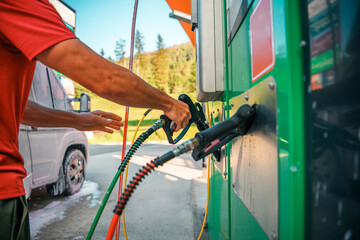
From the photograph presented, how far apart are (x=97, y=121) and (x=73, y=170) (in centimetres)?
309

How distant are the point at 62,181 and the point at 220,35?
370 centimetres

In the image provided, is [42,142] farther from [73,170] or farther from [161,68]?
[161,68]

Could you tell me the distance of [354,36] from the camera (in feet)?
1.48

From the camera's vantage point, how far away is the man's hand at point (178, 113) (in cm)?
121

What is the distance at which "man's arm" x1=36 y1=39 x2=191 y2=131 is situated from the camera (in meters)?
0.83

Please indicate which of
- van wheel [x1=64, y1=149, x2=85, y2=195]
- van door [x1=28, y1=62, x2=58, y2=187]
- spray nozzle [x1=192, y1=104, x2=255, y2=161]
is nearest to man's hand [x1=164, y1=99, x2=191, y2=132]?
spray nozzle [x1=192, y1=104, x2=255, y2=161]

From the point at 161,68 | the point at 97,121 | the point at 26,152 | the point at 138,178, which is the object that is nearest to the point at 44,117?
the point at 97,121

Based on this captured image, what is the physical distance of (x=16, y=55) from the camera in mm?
925

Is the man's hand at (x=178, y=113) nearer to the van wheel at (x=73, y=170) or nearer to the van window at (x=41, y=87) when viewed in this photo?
the van window at (x=41, y=87)

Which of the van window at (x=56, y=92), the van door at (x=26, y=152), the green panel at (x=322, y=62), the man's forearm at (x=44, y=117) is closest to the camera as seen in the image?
the green panel at (x=322, y=62)

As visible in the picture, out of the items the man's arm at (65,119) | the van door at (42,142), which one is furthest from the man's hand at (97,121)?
the van door at (42,142)

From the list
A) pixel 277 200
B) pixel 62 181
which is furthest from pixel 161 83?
pixel 277 200

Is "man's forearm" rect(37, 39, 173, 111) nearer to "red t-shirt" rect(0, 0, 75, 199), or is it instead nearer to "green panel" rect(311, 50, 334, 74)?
"red t-shirt" rect(0, 0, 75, 199)

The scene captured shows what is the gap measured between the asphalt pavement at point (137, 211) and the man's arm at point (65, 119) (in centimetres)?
167
